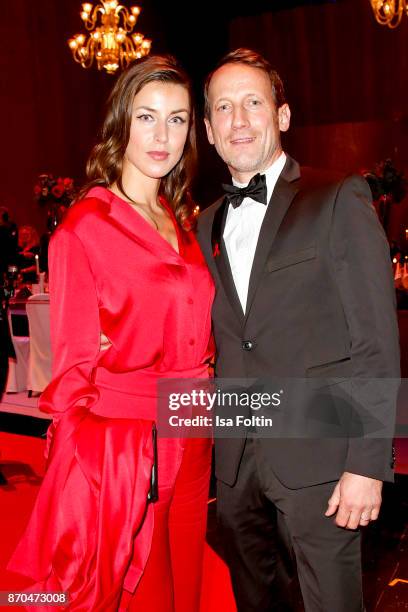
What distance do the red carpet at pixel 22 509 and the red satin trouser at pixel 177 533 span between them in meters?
0.91

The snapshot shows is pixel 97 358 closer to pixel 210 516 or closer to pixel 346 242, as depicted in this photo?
pixel 346 242

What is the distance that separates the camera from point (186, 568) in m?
1.98

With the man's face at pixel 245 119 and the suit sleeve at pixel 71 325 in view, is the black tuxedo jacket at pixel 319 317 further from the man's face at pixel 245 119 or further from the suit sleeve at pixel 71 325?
the suit sleeve at pixel 71 325

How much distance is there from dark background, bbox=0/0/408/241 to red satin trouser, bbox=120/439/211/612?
300 inches

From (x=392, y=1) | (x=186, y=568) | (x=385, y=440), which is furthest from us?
(x=392, y=1)

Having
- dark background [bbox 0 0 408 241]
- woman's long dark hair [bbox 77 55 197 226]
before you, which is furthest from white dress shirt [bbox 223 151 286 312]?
dark background [bbox 0 0 408 241]

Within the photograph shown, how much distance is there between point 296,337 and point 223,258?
1.15 ft

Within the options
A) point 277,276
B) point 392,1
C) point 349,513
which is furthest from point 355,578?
point 392,1

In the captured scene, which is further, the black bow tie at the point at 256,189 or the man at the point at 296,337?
the black bow tie at the point at 256,189

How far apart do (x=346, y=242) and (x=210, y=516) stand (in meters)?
2.43

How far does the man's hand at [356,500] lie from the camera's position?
1774 mm

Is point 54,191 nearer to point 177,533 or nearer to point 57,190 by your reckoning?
point 57,190

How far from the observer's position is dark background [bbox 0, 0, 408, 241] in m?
9.08

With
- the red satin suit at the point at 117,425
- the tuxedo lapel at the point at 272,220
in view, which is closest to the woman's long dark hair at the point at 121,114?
the red satin suit at the point at 117,425
